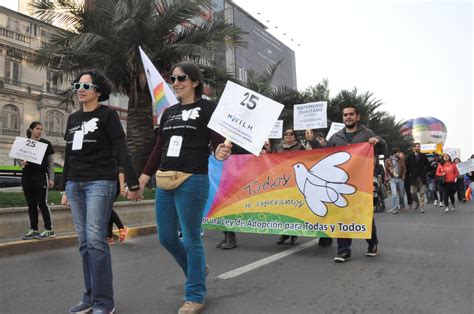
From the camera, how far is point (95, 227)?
A: 307 centimetres

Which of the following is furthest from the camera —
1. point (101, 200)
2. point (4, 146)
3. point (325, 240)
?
point (4, 146)

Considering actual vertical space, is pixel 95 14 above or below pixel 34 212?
above

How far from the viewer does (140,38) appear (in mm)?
12719

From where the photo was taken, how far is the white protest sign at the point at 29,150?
6344 mm

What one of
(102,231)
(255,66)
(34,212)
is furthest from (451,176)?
(255,66)

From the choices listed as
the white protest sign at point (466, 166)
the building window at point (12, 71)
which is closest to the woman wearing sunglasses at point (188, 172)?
the white protest sign at point (466, 166)

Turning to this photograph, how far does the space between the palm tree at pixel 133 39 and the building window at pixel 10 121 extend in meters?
25.1

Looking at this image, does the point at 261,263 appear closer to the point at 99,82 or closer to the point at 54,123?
the point at 99,82

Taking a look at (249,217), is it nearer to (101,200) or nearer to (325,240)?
(325,240)

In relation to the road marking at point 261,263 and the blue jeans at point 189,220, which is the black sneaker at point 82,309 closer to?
the blue jeans at point 189,220

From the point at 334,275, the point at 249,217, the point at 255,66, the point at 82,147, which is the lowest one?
the point at 334,275

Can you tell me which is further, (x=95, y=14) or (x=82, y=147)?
(x=95, y=14)

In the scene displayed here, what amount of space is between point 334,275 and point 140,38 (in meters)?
10.3

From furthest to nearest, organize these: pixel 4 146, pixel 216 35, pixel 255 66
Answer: pixel 255 66, pixel 4 146, pixel 216 35
